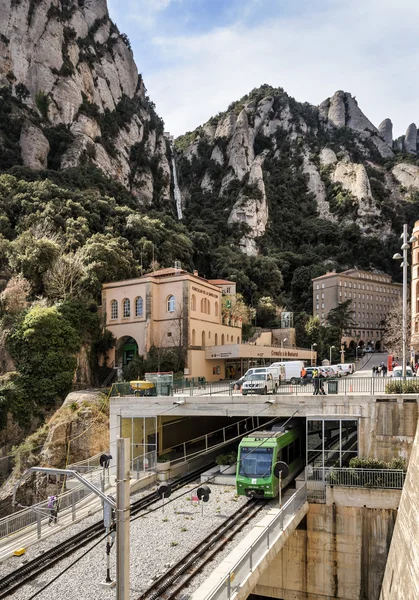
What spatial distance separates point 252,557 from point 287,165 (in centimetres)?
14439

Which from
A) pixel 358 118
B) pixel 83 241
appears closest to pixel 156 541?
pixel 83 241

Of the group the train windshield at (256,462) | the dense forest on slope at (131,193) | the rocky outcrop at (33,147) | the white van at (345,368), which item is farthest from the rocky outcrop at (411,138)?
the train windshield at (256,462)

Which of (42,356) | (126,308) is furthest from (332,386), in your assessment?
(126,308)

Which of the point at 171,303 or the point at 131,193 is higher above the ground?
the point at 131,193

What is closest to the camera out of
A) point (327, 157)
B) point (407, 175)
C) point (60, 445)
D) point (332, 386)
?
point (332, 386)

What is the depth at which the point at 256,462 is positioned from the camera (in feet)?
67.9

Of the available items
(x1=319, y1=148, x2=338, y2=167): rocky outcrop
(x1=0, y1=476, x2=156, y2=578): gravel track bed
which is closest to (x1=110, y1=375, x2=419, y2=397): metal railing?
(x1=0, y1=476, x2=156, y2=578): gravel track bed

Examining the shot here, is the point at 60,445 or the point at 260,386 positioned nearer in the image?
the point at 260,386

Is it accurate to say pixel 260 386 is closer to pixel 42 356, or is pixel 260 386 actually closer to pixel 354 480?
pixel 354 480

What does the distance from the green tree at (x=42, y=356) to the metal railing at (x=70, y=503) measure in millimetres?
13629

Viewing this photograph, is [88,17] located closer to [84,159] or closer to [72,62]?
[72,62]

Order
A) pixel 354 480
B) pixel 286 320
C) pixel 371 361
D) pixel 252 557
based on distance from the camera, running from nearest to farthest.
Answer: pixel 252 557
pixel 354 480
pixel 371 361
pixel 286 320

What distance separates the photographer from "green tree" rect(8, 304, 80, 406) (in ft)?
120

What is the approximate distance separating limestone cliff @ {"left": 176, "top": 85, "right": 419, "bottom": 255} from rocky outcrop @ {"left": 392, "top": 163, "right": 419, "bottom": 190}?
0.29 metres
